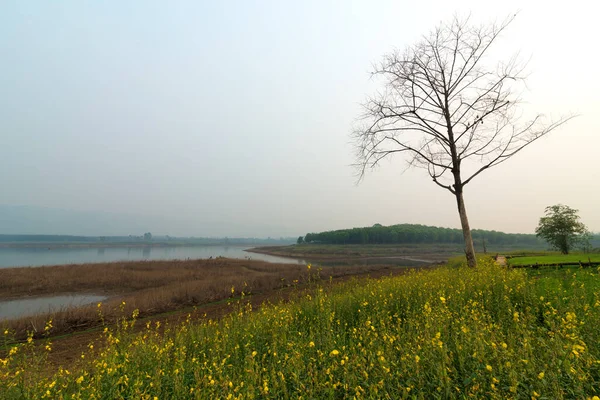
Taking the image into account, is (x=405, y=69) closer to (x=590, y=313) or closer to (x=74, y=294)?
(x=590, y=313)

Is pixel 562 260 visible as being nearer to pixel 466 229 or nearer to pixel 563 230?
pixel 466 229

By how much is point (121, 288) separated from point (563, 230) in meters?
52.0

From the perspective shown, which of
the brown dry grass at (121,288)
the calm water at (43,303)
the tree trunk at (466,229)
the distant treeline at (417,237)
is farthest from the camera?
the distant treeline at (417,237)

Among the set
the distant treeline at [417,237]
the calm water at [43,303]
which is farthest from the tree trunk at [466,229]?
the distant treeline at [417,237]

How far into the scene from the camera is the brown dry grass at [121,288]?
12.1 m

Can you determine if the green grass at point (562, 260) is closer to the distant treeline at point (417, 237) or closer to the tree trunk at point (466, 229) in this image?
the tree trunk at point (466, 229)

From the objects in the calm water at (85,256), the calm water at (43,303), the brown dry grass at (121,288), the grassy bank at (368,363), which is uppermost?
the grassy bank at (368,363)

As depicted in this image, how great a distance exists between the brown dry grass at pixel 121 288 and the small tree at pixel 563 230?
31612 millimetres

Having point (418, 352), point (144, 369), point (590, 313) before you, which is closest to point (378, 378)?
point (418, 352)

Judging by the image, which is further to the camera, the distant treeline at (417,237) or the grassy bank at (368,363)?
the distant treeline at (417,237)

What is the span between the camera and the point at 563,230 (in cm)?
3766

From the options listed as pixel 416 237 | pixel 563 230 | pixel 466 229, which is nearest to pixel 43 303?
pixel 466 229

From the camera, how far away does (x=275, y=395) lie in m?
3.07

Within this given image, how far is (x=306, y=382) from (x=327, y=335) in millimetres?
1453
